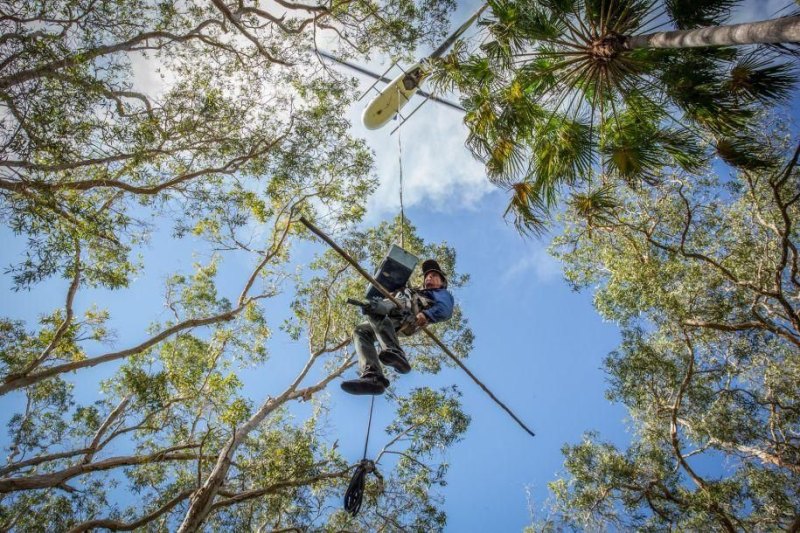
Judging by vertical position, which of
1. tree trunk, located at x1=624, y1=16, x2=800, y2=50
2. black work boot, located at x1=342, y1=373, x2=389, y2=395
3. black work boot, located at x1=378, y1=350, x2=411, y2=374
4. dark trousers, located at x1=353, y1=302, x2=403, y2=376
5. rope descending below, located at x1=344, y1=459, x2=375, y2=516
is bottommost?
rope descending below, located at x1=344, y1=459, x2=375, y2=516

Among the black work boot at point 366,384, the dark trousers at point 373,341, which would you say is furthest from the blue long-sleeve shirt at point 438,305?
the black work boot at point 366,384

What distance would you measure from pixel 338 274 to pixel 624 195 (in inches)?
300

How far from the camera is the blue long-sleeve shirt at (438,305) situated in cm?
516

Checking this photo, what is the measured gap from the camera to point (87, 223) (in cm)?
635

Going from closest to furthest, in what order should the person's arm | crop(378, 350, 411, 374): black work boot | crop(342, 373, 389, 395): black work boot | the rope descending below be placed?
1. crop(342, 373, 389, 395): black work boot
2. crop(378, 350, 411, 374): black work boot
3. the rope descending below
4. the person's arm

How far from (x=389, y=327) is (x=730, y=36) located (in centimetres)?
415

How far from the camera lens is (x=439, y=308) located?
5219mm

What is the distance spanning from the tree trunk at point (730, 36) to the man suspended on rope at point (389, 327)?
3568mm

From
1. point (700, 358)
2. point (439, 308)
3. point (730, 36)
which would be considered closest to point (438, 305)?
point (439, 308)

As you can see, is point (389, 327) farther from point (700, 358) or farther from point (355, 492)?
point (700, 358)

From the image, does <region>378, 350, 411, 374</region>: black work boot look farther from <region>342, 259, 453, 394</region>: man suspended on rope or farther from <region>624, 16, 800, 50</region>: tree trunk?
<region>624, 16, 800, 50</region>: tree trunk

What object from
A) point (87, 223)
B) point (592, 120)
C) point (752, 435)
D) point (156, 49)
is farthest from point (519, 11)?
point (752, 435)

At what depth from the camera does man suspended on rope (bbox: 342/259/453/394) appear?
14.6ft

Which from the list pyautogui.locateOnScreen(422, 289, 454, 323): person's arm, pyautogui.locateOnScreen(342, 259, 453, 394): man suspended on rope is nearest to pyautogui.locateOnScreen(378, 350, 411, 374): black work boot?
pyautogui.locateOnScreen(342, 259, 453, 394): man suspended on rope
